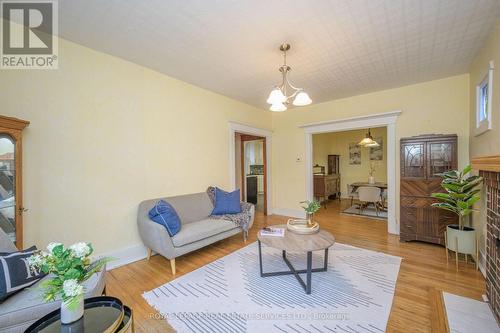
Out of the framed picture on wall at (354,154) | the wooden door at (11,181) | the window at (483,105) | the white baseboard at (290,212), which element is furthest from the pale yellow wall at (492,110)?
the wooden door at (11,181)

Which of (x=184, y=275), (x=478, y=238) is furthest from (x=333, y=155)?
(x=184, y=275)

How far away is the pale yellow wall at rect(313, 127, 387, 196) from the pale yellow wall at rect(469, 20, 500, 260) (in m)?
4.04

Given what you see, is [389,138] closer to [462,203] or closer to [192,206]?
[462,203]

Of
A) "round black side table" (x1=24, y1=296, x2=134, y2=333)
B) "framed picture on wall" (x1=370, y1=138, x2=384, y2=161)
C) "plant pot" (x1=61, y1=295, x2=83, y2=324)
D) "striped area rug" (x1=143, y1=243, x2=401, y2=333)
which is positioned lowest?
"striped area rug" (x1=143, y1=243, x2=401, y2=333)

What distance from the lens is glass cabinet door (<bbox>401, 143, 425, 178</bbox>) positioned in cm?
341

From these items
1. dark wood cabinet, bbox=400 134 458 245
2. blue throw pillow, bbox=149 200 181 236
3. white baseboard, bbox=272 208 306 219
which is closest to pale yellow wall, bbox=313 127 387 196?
white baseboard, bbox=272 208 306 219

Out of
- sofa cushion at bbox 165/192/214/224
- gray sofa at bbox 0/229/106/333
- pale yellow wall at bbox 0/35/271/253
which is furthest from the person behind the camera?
sofa cushion at bbox 165/192/214/224

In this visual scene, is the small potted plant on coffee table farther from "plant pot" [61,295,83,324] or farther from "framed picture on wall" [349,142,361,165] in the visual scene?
"framed picture on wall" [349,142,361,165]

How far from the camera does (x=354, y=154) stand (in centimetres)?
754

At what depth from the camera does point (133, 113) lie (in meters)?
2.97

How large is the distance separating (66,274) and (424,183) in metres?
4.41

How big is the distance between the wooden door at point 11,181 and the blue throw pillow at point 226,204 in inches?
91.3

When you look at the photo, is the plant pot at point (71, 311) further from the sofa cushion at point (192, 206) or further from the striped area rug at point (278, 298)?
the sofa cushion at point (192, 206)

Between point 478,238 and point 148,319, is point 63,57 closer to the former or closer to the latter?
point 148,319
